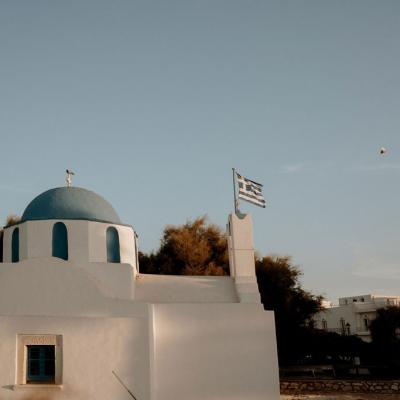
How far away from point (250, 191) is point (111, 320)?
681 centimetres

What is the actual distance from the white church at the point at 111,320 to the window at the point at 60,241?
0.03m

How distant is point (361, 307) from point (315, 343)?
54.1ft

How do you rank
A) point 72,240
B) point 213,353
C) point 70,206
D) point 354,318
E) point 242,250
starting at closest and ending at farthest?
point 213,353 → point 72,240 → point 70,206 → point 242,250 → point 354,318

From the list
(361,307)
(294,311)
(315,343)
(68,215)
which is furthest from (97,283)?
(361,307)

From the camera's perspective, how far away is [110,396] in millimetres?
12289

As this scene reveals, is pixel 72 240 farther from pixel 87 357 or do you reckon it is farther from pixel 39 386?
Result: pixel 39 386

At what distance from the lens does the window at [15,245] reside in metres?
15.8

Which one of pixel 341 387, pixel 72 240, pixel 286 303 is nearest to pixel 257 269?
pixel 286 303

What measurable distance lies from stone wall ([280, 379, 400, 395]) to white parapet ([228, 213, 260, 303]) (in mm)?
9465

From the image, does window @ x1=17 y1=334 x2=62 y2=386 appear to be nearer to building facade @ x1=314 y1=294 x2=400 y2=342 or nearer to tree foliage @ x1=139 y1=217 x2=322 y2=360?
tree foliage @ x1=139 y1=217 x2=322 y2=360

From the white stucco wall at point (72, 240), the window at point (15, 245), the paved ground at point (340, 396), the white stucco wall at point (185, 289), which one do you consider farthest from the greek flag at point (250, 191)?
the paved ground at point (340, 396)

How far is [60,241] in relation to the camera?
1538cm

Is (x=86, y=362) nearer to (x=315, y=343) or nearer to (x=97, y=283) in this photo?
(x=97, y=283)

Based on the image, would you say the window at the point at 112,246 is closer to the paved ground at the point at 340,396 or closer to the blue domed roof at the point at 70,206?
the blue domed roof at the point at 70,206
